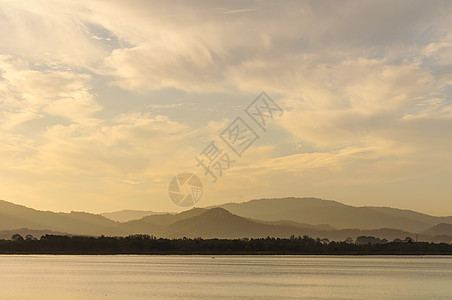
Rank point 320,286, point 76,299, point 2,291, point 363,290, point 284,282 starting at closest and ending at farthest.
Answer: point 76,299, point 2,291, point 363,290, point 320,286, point 284,282

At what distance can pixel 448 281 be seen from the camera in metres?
92.2

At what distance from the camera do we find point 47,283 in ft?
283

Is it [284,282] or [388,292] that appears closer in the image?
[388,292]

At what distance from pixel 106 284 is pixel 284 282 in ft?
82.3

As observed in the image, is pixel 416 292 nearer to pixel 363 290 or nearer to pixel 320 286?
pixel 363 290

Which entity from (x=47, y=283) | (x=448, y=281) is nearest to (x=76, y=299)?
(x=47, y=283)

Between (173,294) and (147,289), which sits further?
(147,289)

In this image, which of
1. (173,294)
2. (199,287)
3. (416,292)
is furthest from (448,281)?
(173,294)

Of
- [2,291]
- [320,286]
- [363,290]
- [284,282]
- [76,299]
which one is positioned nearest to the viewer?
[76,299]

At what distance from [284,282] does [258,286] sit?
903 centimetres

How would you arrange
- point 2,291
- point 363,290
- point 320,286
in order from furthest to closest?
point 320,286 → point 363,290 → point 2,291

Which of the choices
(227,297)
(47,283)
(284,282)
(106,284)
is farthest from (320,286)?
(47,283)

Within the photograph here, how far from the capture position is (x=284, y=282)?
88.9 m

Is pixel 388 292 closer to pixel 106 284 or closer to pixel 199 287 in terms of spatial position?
pixel 199 287
